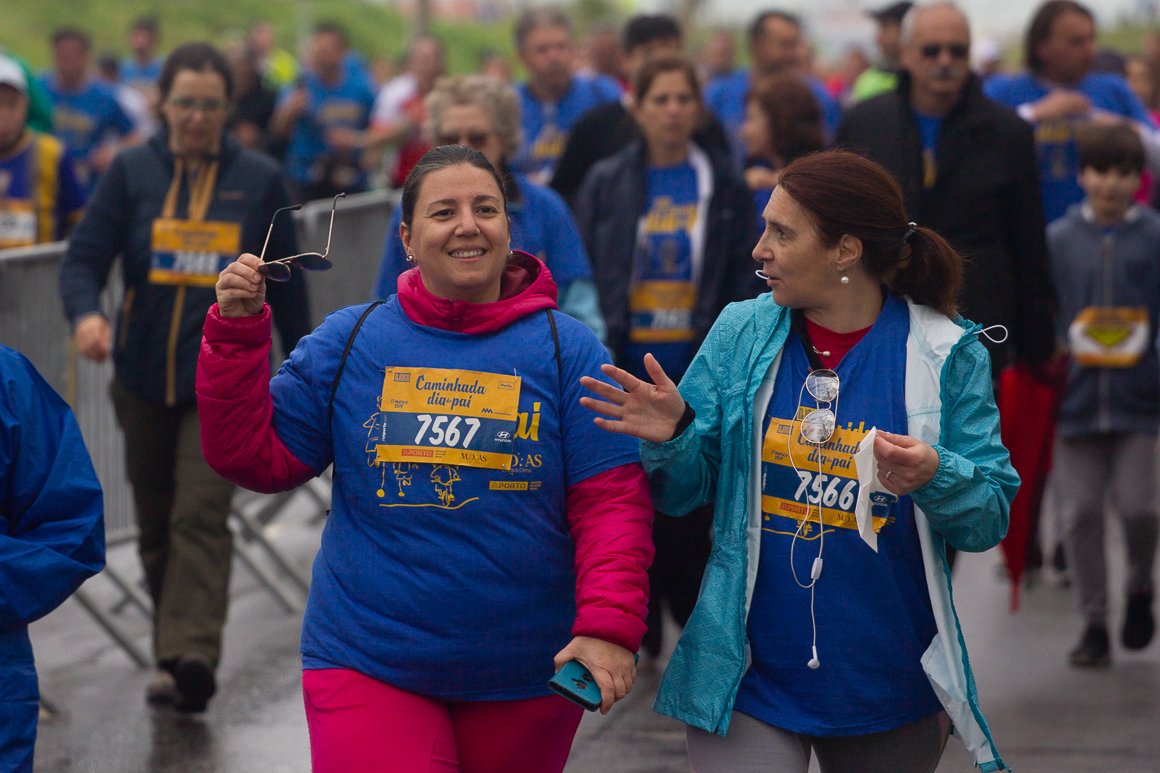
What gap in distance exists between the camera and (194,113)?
22.1 ft

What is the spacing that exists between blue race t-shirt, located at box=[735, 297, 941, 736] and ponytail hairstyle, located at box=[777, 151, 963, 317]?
251 mm

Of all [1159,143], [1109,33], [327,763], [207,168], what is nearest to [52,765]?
[207,168]

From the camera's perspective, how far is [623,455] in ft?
13.1

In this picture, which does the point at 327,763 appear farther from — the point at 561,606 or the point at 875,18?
the point at 875,18

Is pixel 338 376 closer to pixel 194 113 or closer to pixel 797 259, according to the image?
pixel 797 259

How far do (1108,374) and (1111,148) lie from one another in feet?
3.16

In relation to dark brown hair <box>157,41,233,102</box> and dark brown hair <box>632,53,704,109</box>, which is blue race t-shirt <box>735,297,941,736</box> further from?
dark brown hair <box>632,53,704,109</box>

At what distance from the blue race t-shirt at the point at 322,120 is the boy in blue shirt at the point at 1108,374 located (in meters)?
8.04

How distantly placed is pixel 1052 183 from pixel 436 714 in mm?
6108

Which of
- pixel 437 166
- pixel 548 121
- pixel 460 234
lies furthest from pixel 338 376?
pixel 548 121

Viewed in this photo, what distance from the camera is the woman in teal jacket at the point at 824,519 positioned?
13.0ft

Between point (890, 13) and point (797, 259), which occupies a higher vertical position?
point (890, 13)

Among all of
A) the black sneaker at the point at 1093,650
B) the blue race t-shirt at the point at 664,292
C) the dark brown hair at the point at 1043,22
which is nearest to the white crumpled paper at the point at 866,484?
the blue race t-shirt at the point at 664,292

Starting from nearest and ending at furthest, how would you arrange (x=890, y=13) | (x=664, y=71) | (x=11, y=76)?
(x=664, y=71)
(x=11, y=76)
(x=890, y=13)
